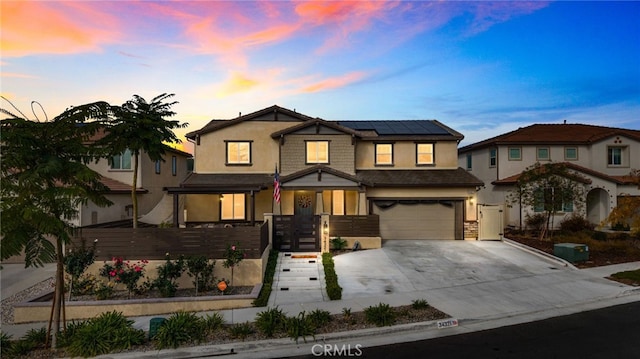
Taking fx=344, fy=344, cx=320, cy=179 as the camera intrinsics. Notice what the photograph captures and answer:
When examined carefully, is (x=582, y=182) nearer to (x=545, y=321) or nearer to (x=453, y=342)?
(x=545, y=321)

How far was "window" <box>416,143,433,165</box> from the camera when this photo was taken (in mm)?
24391

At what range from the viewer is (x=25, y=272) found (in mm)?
16062

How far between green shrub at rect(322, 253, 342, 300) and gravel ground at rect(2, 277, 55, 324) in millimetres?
9857

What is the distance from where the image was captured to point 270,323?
9.23m

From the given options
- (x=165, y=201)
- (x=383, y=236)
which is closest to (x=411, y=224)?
(x=383, y=236)

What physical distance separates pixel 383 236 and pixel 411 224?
2.06 meters

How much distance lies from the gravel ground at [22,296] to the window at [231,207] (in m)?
9.56

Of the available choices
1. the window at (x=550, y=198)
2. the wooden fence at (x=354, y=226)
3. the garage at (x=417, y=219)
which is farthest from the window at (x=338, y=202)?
the window at (x=550, y=198)

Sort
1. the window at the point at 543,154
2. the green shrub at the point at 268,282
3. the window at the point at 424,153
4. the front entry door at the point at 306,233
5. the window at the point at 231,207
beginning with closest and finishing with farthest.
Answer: the green shrub at the point at 268,282 → the front entry door at the point at 306,233 → the window at the point at 231,207 → the window at the point at 424,153 → the window at the point at 543,154

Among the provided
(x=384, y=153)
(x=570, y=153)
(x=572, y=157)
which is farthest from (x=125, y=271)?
(x=572, y=157)

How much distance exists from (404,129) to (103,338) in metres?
22.5

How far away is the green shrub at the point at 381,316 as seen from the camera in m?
9.66

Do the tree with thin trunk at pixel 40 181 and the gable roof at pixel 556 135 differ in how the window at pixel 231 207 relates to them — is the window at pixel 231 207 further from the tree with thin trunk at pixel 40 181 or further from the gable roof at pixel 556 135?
the gable roof at pixel 556 135

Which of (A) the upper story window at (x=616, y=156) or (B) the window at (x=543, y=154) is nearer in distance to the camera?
(B) the window at (x=543, y=154)
